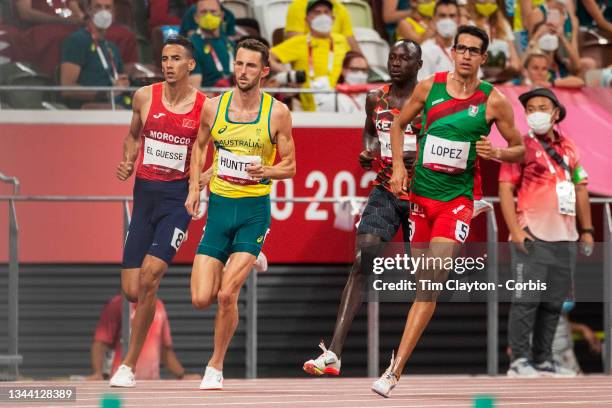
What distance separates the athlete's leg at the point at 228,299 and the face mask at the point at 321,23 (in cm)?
480

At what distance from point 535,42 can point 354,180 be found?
2637 mm

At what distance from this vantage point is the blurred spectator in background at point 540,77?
14.9 m

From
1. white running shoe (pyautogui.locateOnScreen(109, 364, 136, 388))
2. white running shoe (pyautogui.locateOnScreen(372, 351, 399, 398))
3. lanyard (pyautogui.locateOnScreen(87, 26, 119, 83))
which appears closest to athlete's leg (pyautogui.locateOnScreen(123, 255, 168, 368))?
white running shoe (pyautogui.locateOnScreen(109, 364, 136, 388))

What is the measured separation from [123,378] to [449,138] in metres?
3.02

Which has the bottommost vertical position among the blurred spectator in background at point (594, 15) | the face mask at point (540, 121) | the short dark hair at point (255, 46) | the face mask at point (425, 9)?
the face mask at point (540, 121)

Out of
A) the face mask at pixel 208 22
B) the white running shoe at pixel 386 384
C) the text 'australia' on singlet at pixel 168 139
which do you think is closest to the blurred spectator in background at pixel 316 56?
the face mask at pixel 208 22

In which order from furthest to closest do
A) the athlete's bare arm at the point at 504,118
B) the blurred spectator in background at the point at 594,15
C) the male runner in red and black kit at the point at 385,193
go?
the blurred spectator in background at the point at 594,15 → the male runner in red and black kit at the point at 385,193 → the athlete's bare arm at the point at 504,118

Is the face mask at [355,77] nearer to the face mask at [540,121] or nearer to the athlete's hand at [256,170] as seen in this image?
the face mask at [540,121]

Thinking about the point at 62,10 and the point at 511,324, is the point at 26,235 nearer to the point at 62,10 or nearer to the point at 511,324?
the point at 62,10

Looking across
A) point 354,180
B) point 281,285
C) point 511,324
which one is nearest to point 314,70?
point 354,180

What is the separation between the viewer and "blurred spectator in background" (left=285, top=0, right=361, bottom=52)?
15.5 meters

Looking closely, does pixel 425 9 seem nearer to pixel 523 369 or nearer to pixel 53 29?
pixel 53 29

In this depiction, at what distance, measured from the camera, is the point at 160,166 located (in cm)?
1138

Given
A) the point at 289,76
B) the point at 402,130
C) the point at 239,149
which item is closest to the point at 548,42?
the point at 289,76
